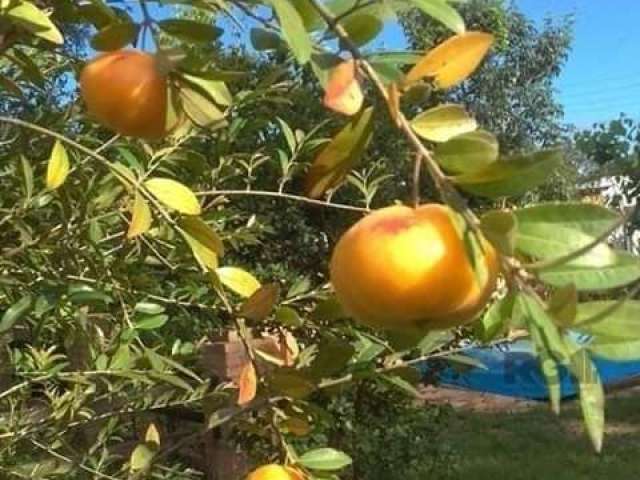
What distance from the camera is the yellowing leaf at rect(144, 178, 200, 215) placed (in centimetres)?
86

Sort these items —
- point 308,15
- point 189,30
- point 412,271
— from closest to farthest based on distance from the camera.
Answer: point 412,271, point 308,15, point 189,30

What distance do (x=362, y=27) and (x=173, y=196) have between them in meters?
0.27

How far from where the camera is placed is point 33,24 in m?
0.69

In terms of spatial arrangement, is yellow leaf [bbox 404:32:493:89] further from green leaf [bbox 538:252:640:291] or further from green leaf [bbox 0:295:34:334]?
green leaf [bbox 0:295:34:334]

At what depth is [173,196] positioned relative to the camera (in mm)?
867

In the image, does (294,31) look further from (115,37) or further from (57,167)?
(57,167)

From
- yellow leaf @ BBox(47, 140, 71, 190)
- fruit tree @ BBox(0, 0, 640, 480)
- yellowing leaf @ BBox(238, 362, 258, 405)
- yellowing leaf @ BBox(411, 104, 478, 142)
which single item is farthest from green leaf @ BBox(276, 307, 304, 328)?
yellowing leaf @ BBox(411, 104, 478, 142)

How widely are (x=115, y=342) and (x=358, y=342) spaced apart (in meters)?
0.32

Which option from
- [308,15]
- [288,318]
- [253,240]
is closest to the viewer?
[308,15]

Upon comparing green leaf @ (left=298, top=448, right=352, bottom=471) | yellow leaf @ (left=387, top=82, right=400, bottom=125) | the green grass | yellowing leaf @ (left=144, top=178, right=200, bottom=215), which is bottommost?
the green grass

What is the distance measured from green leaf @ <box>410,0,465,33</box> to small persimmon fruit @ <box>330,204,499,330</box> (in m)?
0.14

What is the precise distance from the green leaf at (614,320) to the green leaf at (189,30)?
0.35 metres

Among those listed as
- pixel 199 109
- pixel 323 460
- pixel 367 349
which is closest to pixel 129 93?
pixel 199 109

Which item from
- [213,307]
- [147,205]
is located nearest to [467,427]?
[213,307]
